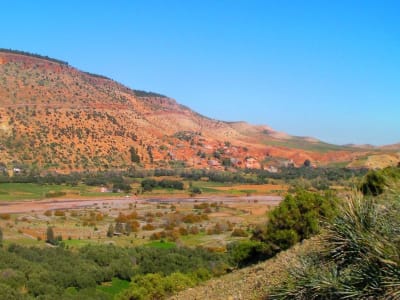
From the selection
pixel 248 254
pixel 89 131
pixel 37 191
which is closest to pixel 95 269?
pixel 248 254

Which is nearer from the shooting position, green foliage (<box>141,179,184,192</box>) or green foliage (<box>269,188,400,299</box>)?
green foliage (<box>269,188,400,299</box>)

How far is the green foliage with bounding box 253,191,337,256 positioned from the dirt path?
166 feet

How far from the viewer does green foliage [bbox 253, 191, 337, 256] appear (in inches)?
923

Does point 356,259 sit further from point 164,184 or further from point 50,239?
point 164,184

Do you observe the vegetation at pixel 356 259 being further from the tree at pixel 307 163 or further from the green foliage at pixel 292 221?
the tree at pixel 307 163

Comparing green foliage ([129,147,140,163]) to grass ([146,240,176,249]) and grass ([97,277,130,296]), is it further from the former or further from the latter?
grass ([97,277,130,296])

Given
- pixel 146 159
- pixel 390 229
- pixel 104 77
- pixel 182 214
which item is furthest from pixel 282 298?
pixel 104 77

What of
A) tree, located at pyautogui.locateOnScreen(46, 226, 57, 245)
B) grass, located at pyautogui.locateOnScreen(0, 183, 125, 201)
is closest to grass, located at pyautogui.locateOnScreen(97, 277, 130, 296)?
tree, located at pyautogui.locateOnScreen(46, 226, 57, 245)

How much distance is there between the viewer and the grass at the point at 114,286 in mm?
35875

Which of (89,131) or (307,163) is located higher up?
(89,131)

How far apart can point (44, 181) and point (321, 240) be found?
8678 centimetres

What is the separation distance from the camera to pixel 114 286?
123 feet

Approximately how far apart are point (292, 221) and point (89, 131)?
94.1m

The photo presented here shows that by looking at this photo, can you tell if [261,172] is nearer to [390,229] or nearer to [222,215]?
[222,215]
